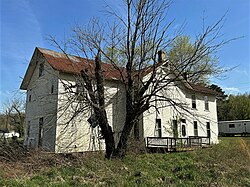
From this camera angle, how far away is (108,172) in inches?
345

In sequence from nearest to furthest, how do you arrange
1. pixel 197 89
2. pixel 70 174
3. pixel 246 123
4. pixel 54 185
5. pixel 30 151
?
pixel 54 185
pixel 70 174
pixel 30 151
pixel 197 89
pixel 246 123

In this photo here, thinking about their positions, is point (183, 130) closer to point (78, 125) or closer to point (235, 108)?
point (78, 125)

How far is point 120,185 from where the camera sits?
7.30m

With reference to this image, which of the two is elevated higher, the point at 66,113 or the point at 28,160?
the point at 66,113

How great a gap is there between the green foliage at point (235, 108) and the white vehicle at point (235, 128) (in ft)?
16.9

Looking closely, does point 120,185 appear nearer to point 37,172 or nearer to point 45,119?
point 37,172

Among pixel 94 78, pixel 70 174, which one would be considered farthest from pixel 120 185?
pixel 94 78

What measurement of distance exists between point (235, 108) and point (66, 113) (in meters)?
41.6

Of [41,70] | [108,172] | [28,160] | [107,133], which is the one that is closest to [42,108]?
[41,70]

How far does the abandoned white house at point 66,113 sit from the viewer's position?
1670cm

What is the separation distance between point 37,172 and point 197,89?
19780mm

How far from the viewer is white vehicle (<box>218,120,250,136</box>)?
4061 centimetres

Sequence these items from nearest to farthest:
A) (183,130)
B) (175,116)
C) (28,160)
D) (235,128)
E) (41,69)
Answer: (28,160) < (41,69) < (175,116) < (183,130) < (235,128)

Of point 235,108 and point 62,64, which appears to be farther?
point 235,108
